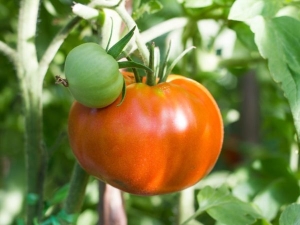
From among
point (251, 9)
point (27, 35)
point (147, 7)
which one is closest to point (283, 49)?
point (251, 9)

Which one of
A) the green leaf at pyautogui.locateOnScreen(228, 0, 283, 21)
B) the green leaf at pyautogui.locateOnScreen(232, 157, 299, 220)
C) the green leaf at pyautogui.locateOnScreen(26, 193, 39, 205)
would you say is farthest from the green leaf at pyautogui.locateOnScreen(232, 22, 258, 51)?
the green leaf at pyautogui.locateOnScreen(26, 193, 39, 205)

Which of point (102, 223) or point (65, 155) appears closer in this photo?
point (102, 223)

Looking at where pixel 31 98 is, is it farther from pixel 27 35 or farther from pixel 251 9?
pixel 251 9

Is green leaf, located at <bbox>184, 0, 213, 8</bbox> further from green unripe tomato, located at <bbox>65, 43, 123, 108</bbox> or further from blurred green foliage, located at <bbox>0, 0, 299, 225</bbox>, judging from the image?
green unripe tomato, located at <bbox>65, 43, 123, 108</bbox>

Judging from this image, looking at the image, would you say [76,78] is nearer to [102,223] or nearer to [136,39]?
[136,39]

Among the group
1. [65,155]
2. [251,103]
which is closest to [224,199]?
[65,155]

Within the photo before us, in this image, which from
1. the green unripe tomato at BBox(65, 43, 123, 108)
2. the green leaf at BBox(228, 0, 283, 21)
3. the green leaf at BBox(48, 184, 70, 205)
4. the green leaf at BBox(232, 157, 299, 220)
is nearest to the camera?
the green unripe tomato at BBox(65, 43, 123, 108)

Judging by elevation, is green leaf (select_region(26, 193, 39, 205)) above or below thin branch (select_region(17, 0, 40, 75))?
below
